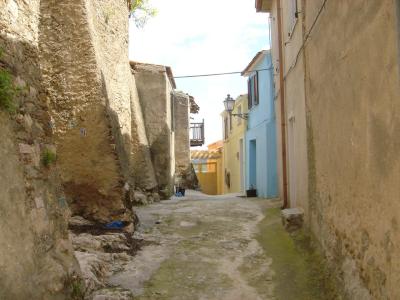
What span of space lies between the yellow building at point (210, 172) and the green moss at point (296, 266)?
69.2ft

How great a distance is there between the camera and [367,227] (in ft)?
10.9

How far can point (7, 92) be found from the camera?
Result: 311cm

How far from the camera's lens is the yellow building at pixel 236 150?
1792 centimetres

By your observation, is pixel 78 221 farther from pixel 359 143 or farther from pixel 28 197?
pixel 359 143

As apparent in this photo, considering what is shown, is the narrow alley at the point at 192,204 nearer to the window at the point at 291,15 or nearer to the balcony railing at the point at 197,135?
the window at the point at 291,15

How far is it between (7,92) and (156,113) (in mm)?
10014

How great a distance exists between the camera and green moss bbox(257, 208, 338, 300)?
15.0 ft

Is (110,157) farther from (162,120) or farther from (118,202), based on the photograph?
(162,120)

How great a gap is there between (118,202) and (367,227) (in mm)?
4404

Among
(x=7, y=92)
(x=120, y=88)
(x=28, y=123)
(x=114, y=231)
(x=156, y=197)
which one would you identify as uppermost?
(x=120, y=88)

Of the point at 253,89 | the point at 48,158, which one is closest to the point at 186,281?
the point at 48,158

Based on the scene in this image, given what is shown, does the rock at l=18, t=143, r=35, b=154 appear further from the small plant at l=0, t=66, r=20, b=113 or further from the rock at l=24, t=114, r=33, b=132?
the small plant at l=0, t=66, r=20, b=113

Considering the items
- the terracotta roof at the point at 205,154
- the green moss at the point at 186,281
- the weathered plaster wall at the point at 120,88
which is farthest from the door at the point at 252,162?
the terracotta roof at the point at 205,154

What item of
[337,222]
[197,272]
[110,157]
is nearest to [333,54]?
[337,222]
